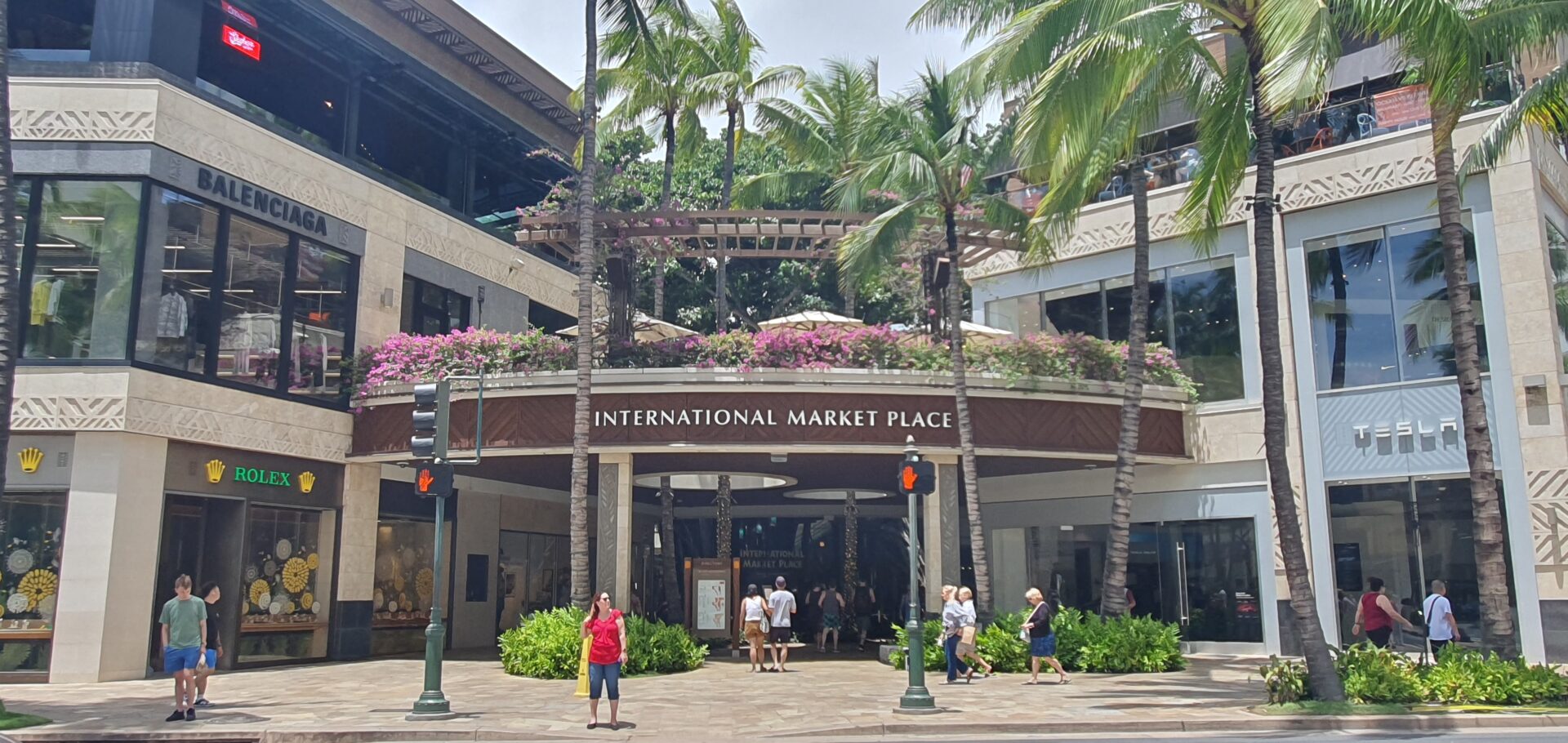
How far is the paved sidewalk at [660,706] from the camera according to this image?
13.9 meters

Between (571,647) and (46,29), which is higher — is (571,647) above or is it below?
below

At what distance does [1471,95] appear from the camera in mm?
15711

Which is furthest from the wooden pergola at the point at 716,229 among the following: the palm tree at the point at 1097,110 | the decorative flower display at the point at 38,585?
the decorative flower display at the point at 38,585

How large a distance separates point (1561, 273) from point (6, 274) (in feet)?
88.1

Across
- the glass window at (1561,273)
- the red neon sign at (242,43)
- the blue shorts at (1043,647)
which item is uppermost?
the red neon sign at (242,43)

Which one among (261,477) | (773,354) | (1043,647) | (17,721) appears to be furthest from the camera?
(261,477)

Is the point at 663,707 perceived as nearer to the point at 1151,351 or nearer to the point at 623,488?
the point at 623,488

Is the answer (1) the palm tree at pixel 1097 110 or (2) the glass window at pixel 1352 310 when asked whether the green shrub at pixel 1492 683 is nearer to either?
(1) the palm tree at pixel 1097 110

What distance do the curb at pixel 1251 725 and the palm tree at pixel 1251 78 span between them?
77 centimetres

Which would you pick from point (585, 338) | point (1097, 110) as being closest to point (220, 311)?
point (585, 338)

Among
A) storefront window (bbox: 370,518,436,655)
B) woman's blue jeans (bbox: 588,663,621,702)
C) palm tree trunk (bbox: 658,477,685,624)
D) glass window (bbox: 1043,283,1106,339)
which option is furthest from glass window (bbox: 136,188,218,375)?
glass window (bbox: 1043,283,1106,339)

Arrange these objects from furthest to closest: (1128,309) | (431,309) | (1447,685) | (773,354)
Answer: (431,309) → (1128,309) → (773,354) → (1447,685)

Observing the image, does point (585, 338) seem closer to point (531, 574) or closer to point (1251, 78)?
point (1251, 78)

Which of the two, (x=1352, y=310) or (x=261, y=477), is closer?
(x=261, y=477)
